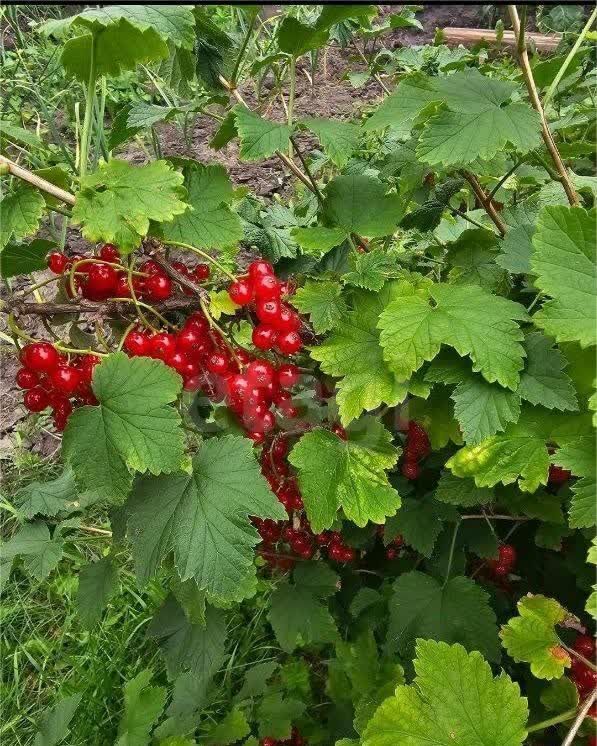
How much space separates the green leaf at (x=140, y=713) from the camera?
1.04m

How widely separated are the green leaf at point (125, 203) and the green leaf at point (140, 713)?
2.48 ft

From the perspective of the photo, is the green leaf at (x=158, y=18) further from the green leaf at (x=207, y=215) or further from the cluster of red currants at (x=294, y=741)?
the cluster of red currants at (x=294, y=741)

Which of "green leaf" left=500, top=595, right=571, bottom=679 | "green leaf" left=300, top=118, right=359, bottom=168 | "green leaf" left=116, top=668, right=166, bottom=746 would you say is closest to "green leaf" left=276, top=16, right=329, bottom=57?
"green leaf" left=300, top=118, right=359, bottom=168

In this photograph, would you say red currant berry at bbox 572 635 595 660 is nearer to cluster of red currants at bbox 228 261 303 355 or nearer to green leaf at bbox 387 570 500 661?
green leaf at bbox 387 570 500 661

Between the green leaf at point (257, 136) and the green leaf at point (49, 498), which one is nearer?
the green leaf at point (257, 136)

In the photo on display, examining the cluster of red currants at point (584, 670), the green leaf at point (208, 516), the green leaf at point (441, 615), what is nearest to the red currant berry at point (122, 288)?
the green leaf at point (208, 516)

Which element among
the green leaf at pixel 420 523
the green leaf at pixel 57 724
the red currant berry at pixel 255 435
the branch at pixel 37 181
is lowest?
the green leaf at pixel 57 724

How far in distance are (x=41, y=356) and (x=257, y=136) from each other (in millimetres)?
382

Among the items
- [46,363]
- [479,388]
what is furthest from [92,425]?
[479,388]

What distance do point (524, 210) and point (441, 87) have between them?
30 centimetres

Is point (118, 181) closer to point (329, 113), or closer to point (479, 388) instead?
point (479, 388)

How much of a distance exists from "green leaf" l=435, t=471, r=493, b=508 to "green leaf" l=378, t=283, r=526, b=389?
0.24 m

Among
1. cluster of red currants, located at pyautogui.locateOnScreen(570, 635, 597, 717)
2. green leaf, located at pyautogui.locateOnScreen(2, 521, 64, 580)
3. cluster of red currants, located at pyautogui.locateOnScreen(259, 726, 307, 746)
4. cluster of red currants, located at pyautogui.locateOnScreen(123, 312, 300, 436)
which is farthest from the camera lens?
cluster of red currants, located at pyautogui.locateOnScreen(259, 726, 307, 746)

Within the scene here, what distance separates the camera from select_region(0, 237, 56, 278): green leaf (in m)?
0.86
